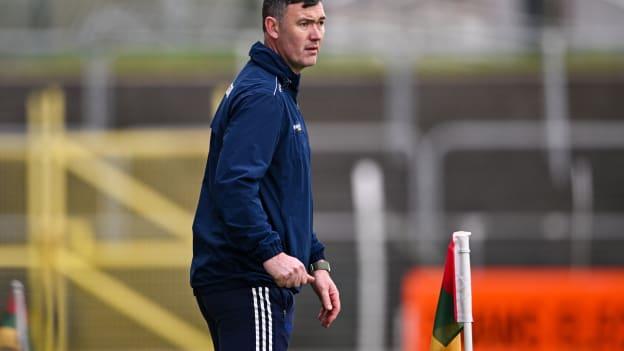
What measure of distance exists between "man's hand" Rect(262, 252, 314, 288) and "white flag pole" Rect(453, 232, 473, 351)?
68cm

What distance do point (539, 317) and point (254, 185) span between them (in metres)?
7.69

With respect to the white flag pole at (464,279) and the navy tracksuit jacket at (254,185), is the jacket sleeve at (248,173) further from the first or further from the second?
the white flag pole at (464,279)

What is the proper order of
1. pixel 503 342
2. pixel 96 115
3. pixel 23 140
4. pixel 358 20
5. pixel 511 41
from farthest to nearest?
pixel 358 20
pixel 511 41
pixel 96 115
pixel 23 140
pixel 503 342

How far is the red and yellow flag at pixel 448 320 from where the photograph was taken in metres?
4.80

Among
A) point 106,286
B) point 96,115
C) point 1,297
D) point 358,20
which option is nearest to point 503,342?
point 106,286

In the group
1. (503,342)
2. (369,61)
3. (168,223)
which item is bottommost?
(503,342)

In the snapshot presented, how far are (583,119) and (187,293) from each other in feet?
17.6

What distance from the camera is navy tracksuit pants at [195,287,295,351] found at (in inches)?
166

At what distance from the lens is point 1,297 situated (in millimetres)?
12531

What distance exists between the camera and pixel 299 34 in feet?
14.4

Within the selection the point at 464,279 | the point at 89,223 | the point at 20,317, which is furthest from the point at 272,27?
the point at 89,223

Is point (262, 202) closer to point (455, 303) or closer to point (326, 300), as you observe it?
point (326, 300)

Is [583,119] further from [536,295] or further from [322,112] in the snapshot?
[536,295]

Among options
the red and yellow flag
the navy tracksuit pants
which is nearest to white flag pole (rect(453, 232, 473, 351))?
the red and yellow flag
